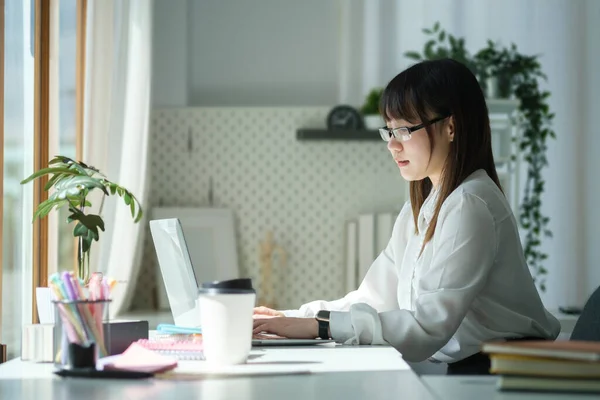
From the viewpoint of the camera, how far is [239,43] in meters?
5.41

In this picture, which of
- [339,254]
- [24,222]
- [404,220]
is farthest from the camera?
[339,254]

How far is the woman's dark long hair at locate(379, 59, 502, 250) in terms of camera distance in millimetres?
2111

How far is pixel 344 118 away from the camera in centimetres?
505

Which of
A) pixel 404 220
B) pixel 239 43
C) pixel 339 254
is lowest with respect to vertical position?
pixel 339 254

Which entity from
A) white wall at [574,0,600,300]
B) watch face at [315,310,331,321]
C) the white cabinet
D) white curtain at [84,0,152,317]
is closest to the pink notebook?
watch face at [315,310,331,321]

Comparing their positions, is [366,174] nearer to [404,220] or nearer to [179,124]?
[179,124]

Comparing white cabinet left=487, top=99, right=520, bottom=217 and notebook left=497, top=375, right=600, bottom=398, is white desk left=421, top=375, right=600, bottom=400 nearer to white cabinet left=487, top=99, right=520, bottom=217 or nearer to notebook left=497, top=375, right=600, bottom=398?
notebook left=497, top=375, right=600, bottom=398

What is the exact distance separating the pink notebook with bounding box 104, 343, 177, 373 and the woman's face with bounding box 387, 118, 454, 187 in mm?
913

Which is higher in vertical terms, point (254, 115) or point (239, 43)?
point (239, 43)

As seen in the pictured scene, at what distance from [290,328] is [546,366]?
0.78 m

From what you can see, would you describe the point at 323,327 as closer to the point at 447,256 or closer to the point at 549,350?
the point at 447,256

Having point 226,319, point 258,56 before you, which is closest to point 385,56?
point 258,56

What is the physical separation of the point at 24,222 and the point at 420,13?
10.2 feet

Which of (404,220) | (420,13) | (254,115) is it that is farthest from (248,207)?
(404,220)
